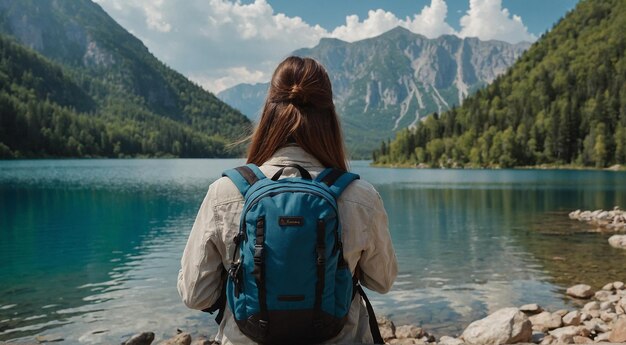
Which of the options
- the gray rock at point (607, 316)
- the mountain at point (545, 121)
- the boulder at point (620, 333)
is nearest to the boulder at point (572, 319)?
the gray rock at point (607, 316)

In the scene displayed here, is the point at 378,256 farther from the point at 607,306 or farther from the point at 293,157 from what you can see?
the point at 607,306

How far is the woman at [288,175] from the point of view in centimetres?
306

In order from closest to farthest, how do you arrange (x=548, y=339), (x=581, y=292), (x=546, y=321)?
(x=548, y=339)
(x=546, y=321)
(x=581, y=292)

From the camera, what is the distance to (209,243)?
10.2 feet

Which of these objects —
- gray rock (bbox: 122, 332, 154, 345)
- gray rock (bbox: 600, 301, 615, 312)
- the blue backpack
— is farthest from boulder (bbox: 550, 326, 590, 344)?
the blue backpack

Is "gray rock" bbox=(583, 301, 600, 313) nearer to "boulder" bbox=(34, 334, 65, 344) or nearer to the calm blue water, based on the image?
the calm blue water

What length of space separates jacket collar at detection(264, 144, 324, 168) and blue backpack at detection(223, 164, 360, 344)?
0.14 metres

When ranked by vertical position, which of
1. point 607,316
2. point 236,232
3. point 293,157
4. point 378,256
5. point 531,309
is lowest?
point 531,309

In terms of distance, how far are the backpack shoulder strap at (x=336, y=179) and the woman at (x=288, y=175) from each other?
5 cm

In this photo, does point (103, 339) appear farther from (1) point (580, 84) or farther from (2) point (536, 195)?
(1) point (580, 84)

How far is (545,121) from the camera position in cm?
15412

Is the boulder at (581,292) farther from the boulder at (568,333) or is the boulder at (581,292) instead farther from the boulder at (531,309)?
the boulder at (568,333)

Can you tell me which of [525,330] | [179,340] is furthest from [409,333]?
[179,340]

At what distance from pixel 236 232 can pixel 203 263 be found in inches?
11.6
